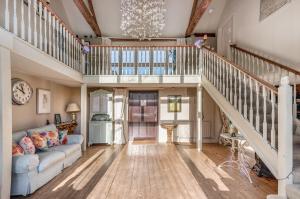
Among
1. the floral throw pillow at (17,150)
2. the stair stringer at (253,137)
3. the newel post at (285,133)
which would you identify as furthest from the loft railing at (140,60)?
the newel post at (285,133)

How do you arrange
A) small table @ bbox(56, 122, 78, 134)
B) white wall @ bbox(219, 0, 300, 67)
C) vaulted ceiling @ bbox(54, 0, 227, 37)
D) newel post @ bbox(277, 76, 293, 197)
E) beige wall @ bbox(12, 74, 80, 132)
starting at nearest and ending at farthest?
newel post @ bbox(277, 76, 293, 197), white wall @ bbox(219, 0, 300, 67), beige wall @ bbox(12, 74, 80, 132), small table @ bbox(56, 122, 78, 134), vaulted ceiling @ bbox(54, 0, 227, 37)

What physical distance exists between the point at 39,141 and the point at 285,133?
167 inches

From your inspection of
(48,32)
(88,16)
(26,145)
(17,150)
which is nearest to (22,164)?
(17,150)

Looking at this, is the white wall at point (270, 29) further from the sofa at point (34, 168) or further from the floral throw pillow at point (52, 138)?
the floral throw pillow at point (52, 138)

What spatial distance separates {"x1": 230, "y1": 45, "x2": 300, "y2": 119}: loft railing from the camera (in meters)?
3.95

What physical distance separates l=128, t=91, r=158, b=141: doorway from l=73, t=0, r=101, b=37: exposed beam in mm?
2708

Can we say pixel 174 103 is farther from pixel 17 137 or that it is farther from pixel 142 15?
pixel 17 137

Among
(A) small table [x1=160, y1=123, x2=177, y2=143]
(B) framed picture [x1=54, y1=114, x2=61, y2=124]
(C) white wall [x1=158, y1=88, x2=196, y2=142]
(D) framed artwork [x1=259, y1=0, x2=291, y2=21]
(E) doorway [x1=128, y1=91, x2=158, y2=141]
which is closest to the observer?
(D) framed artwork [x1=259, y1=0, x2=291, y2=21]

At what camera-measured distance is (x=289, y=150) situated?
261cm

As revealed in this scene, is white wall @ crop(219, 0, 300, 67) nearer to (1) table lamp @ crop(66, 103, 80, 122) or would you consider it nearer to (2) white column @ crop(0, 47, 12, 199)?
(2) white column @ crop(0, 47, 12, 199)

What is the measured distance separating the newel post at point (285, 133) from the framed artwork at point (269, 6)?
2.79 m

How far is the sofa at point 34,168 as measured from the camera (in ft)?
10.2

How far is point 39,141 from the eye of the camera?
164 inches

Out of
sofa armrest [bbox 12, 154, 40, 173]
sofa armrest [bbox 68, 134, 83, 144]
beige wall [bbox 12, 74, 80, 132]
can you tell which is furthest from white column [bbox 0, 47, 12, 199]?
sofa armrest [bbox 68, 134, 83, 144]
